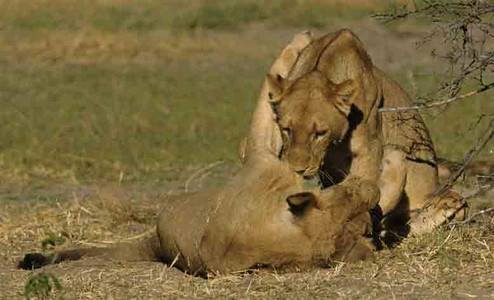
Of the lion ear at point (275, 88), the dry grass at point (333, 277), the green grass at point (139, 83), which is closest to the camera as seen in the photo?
the dry grass at point (333, 277)

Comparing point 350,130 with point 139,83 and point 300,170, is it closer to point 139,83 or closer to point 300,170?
point 300,170

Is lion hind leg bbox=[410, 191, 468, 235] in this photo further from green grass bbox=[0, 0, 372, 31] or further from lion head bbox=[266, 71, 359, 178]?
green grass bbox=[0, 0, 372, 31]

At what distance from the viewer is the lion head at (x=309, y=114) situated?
587cm

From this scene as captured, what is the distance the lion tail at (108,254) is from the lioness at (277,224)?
603mm

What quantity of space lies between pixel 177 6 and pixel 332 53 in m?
15.7

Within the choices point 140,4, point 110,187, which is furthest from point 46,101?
point 140,4

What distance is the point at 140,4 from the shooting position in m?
22.0

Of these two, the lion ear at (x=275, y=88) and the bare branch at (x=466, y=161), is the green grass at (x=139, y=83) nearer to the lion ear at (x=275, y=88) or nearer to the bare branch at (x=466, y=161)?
the bare branch at (x=466, y=161)

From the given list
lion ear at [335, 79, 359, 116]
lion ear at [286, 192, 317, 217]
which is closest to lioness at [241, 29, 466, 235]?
lion ear at [335, 79, 359, 116]

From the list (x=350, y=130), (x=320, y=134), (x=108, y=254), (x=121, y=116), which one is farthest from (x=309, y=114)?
(x=121, y=116)

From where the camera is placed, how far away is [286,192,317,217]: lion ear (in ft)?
18.9

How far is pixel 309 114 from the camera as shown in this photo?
5.96 meters

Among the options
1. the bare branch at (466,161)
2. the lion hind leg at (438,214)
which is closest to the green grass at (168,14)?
the lion hind leg at (438,214)

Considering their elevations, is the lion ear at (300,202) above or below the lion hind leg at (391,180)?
above
